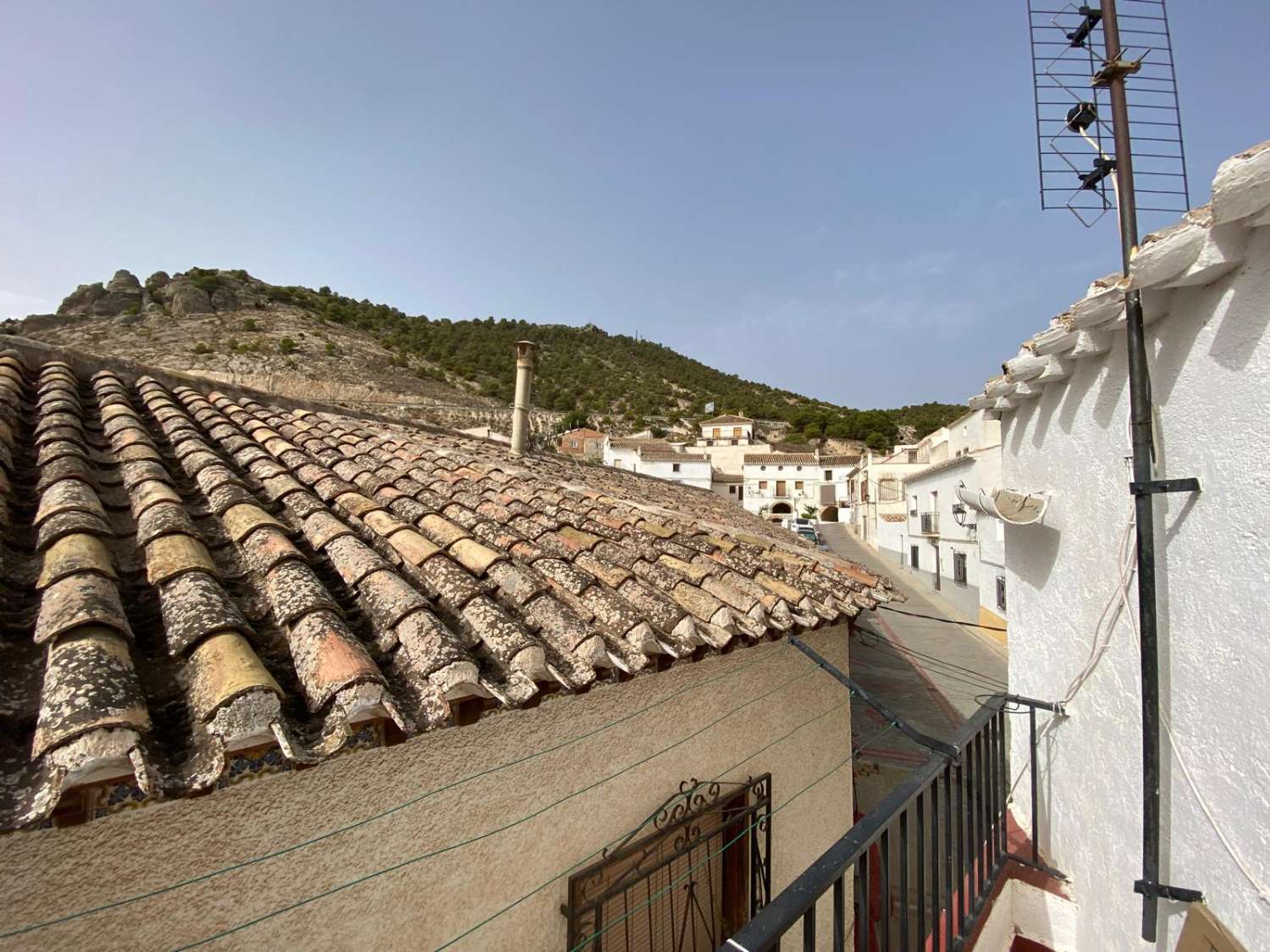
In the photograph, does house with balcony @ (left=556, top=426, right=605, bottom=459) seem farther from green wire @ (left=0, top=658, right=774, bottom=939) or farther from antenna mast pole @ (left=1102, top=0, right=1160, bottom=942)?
antenna mast pole @ (left=1102, top=0, right=1160, bottom=942)

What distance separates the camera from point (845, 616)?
3.64 m

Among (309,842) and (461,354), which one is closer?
(309,842)

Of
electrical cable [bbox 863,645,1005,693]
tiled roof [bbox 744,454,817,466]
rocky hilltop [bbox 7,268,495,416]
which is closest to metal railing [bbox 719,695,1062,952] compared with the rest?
electrical cable [bbox 863,645,1005,693]

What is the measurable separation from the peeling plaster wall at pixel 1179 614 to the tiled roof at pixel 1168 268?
72 mm

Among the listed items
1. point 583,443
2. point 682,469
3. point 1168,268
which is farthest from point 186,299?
point 1168,268

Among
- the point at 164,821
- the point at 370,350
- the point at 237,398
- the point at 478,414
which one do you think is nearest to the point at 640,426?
the point at 370,350

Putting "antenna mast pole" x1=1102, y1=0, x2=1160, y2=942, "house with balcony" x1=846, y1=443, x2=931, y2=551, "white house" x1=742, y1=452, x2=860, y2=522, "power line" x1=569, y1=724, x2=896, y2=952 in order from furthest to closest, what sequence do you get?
"white house" x1=742, y1=452, x2=860, y2=522, "house with balcony" x1=846, y1=443, x2=931, y2=551, "power line" x1=569, y1=724, x2=896, y2=952, "antenna mast pole" x1=1102, y1=0, x2=1160, y2=942

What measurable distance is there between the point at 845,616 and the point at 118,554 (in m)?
3.65

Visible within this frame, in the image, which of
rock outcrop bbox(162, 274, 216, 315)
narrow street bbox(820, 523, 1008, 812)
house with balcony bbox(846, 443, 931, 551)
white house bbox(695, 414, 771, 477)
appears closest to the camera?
narrow street bbox(820, 523, 1008, 812)

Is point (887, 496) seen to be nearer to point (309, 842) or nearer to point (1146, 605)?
point (1146, 605)

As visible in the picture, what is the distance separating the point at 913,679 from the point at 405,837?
15563 millimetres

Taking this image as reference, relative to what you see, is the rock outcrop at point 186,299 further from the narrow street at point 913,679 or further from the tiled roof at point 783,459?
the narrow street at point 913,679

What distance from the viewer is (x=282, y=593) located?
90.3 inches

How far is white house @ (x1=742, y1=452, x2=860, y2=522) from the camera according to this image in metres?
55.2
